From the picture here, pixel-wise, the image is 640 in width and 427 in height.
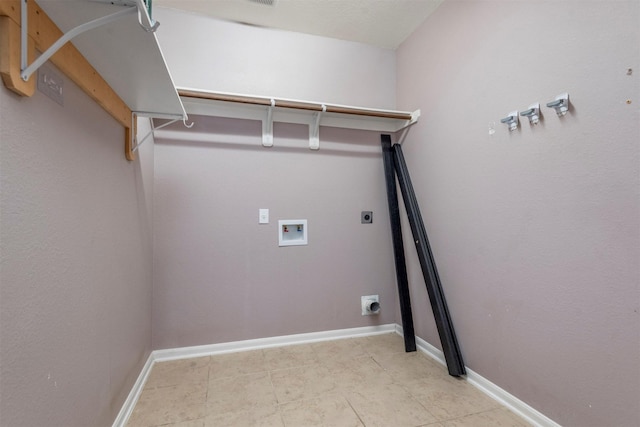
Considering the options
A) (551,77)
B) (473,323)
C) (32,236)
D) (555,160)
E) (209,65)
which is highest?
(209,65)

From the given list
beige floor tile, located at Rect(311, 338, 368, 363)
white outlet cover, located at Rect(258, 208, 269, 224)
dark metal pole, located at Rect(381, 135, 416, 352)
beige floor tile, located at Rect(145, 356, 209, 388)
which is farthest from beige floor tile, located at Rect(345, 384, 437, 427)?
white outlet cover, located at Rect(258, 208, 269, 224)

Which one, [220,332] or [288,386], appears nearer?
[288,386]

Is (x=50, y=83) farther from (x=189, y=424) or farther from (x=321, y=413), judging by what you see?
(x=321, y=413)

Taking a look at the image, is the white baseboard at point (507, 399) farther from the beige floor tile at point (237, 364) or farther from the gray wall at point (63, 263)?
the gray wall at point (63, 263)

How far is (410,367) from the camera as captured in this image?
76.1 inches

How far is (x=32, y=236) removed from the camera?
80 cm

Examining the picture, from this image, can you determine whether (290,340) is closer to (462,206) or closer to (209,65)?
(462,206)

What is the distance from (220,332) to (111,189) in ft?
A: 4.40

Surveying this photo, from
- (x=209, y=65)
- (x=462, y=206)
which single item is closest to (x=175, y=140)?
(x=209, y=65)

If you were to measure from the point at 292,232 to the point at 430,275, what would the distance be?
3.63 feet

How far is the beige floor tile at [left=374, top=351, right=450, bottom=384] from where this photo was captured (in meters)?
1.82

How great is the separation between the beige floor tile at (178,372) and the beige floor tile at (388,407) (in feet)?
3.24

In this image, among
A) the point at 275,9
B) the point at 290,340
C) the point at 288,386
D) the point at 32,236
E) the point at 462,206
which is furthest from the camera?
the point at 290,340

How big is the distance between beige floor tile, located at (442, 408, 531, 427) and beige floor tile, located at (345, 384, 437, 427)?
0.12 meters
